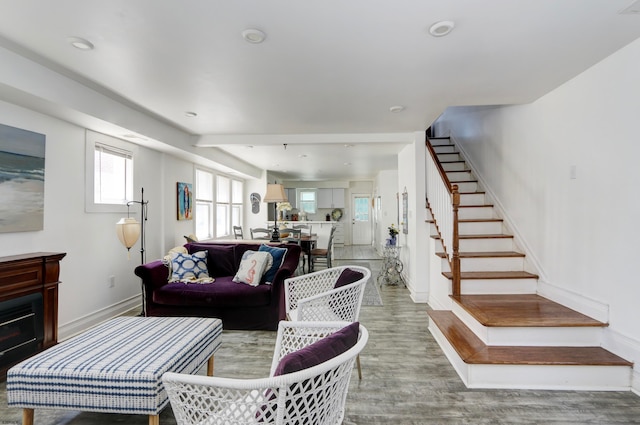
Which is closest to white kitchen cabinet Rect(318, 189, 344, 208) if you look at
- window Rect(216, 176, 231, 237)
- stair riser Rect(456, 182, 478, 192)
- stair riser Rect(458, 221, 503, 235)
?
window Rect(216, 176, 231, 237)

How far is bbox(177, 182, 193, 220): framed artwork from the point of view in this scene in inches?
201

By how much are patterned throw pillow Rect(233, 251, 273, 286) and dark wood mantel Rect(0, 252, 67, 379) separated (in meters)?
1.59

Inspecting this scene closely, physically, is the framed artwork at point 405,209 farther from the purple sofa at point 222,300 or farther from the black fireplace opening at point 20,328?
the black fireplace opening at point 20,328

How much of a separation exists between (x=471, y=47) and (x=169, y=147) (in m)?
3.80

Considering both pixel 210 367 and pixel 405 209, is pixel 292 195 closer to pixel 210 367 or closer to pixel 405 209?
pixel 405 209

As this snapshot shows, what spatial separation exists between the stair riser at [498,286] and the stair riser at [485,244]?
0.60 metres

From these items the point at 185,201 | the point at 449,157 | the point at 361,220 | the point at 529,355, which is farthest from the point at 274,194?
the point at 361,220

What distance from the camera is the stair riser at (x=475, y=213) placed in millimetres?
4215

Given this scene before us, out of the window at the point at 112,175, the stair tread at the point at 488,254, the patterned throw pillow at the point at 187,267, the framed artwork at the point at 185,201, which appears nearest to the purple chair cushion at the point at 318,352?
the stair tread at the point at 488,254

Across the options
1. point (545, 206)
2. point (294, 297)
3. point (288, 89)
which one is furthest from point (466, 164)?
point (294, 297)

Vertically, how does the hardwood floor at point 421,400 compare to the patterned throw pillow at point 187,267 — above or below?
below

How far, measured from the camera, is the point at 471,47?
7.04 ft

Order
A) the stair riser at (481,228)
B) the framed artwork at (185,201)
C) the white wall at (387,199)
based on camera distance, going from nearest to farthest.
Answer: the stair riser at (481,228) < the framed artwork at (185,201) < the white wall at (387,199)

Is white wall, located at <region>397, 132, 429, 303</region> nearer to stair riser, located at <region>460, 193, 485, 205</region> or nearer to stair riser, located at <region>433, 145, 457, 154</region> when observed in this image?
stair riser, located at <region>460, 193, 485, 205</region>
